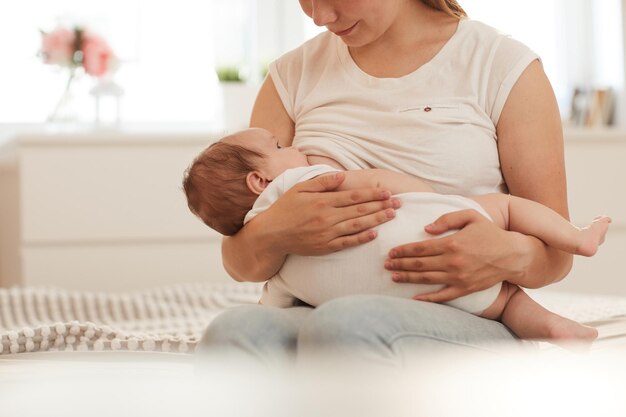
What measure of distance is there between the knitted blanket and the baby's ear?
0.97 feet

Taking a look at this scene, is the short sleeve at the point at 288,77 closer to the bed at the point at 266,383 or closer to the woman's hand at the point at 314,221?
the woman's hand at the point at 314,221

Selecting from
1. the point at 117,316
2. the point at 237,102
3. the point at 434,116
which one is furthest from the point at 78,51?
the point at 434,116

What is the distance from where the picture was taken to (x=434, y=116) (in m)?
1.44

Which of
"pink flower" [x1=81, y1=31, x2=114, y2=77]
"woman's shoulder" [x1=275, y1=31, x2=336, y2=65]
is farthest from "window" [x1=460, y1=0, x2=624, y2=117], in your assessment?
"woman's shoulder" [x1=275, y1=31, x2=336, y2=65]

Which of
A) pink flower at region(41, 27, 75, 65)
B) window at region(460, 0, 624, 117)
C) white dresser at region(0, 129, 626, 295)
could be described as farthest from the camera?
window at region(460, 0, 624, 117)

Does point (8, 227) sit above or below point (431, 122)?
below

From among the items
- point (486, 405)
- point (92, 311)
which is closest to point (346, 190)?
point (486, 405)

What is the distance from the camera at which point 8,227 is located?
348 centimetres

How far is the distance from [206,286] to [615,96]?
1980 mm

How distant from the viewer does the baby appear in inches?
50.7

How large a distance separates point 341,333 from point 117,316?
1.19m

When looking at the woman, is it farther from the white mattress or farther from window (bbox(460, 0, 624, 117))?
window (bbox(460, 0, 624, 117))

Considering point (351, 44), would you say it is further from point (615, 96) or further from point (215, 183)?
point (615, 96)

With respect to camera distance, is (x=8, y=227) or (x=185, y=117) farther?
(x=185, y=117)
